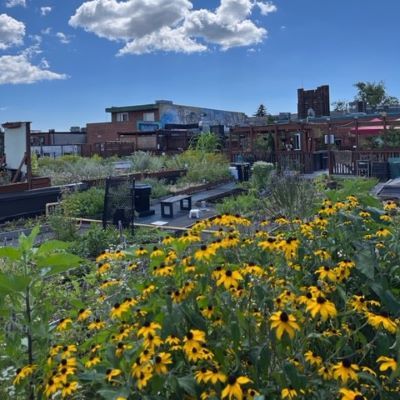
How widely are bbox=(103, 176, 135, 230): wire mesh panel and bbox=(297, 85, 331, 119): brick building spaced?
31.4 m

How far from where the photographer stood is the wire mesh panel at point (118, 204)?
8.20m

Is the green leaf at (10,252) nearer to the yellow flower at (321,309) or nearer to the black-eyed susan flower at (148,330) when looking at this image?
the black-eyed susan flower at (148,330)

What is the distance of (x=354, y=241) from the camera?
2596mm

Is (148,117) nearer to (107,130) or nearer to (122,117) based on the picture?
(122,117)

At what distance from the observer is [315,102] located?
38812 mm

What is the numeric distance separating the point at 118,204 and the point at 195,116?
38620 mm

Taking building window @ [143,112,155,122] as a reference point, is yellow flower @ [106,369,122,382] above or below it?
below

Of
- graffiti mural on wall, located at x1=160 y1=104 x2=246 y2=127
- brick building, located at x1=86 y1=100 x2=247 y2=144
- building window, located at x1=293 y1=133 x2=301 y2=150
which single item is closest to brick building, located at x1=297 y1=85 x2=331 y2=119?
brick building, located at x1=86 y1=100 x2=247 y2=144

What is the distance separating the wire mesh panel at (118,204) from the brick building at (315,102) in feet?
103

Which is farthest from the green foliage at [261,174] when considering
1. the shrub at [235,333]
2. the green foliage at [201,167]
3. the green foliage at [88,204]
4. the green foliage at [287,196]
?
the shrub at [235,333]

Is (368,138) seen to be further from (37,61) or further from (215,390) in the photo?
(215,390)

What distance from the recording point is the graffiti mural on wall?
41.9m

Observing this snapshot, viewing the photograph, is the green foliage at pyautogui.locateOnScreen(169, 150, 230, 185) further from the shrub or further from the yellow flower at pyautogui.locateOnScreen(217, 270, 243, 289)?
the yellow flower at pyautogui.locateOnScreen(217, 270, 243, 289)

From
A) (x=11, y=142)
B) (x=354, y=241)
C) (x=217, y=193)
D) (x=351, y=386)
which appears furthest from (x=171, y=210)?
(x=351, y=386)
